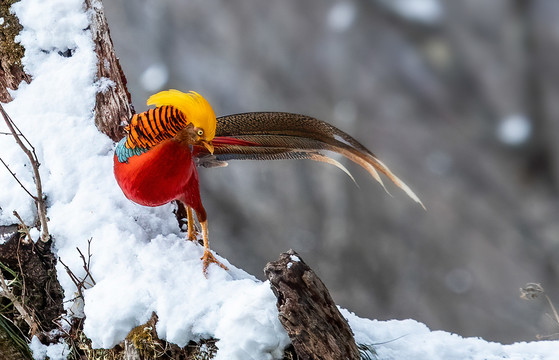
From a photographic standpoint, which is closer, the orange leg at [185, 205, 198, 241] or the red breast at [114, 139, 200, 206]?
the red breast at [114, 139, 200, 206]

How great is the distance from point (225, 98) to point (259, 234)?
107 centimetres

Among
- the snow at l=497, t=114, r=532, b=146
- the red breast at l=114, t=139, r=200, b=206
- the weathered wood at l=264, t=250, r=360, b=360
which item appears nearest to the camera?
the weathered wood at l=264, t=250, r=360, b=360

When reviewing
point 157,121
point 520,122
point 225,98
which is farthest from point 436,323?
point 157,121

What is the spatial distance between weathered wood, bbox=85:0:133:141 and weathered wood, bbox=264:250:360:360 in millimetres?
890

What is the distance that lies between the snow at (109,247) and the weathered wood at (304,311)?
0.07m

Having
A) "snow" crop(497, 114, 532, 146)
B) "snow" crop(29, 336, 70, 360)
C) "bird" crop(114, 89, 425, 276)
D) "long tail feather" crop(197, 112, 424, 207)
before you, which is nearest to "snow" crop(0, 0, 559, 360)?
"snow" crop(29, 336, 70, 360)

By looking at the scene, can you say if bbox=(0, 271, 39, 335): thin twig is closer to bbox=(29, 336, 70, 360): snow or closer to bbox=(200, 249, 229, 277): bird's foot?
bbox=(29, 336, 70, 360): snow

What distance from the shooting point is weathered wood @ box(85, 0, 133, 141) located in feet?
6.07

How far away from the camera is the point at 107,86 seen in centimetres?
187

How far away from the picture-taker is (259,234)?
4059 millimetres

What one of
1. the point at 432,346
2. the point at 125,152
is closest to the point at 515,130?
the point at 432,346

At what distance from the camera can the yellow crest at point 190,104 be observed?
1.39 metres

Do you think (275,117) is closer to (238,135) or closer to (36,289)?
(238,135)

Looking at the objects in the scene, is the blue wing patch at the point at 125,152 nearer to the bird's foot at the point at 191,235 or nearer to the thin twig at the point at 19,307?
the bird's foot at the point at 191,235
